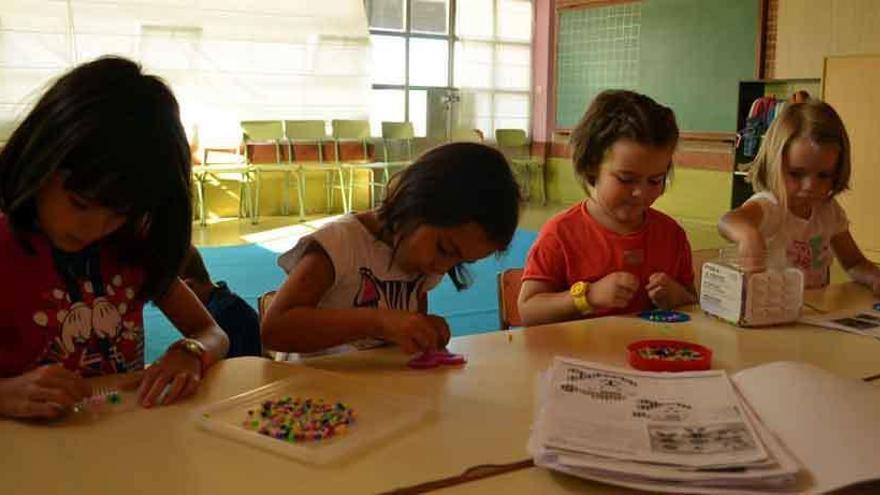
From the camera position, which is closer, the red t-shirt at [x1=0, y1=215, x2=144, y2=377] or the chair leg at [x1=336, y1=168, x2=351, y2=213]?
the red t-shirt at [x1=0, y1=215, x2=144, y2=377]

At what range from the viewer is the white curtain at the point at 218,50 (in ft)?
21.0

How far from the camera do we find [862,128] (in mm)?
5934

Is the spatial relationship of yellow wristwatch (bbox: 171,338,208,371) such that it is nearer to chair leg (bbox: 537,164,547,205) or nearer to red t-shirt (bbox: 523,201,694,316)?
red t-shirt (bbox: 523,201,694,316)

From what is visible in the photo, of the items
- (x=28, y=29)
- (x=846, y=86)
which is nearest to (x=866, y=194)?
(x=846, y=86)

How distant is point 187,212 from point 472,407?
507 mm

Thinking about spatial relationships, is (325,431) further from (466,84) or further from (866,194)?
(466,84)

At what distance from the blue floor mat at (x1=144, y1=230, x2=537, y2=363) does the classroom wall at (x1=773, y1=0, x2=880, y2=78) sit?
2.52m

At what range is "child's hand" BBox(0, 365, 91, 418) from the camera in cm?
95

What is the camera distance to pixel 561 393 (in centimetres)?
104

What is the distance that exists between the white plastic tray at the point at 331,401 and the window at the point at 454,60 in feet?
24.2

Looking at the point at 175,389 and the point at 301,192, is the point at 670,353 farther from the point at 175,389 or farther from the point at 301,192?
the point at 301,192

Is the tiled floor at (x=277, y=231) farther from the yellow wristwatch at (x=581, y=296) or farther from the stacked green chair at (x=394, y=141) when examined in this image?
the yellow wristwatch at (x=581, y=296)

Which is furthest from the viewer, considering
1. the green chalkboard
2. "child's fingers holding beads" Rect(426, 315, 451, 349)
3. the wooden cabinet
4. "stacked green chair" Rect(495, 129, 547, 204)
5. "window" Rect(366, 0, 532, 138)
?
"stacked green chair" Rect(495, 129, 547, 204)

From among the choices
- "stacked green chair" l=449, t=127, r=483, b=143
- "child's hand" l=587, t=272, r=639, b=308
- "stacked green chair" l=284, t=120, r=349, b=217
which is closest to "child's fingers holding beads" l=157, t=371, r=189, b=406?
"child's hand" l=587, t=272, r=639, b=308
